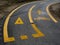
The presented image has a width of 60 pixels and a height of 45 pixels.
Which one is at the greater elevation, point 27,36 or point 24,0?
point 24,0

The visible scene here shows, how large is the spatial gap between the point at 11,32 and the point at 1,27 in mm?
1453

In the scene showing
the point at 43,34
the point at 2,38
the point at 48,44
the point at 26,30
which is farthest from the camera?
the point at 26,30

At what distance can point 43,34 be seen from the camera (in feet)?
39.5

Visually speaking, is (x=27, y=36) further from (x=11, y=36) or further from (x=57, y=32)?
(x=57, y=32)

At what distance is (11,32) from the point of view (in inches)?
485

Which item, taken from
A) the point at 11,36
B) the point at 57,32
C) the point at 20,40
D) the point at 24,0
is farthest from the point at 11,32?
the point at 24,0

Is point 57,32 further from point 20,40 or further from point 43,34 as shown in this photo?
point 20,40

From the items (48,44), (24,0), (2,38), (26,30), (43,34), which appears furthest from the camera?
(24,0)

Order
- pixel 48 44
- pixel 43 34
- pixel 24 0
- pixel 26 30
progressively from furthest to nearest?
pixel 24 0 → pixel 26 30 → pixel 43 34 → pixel 48 44

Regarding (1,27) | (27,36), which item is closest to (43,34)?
(27,36)

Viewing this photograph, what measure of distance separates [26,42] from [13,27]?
3.30 m

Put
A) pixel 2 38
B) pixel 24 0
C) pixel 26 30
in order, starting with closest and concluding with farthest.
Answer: pixel 2 38 < pixel 26 30 < pixel 24 0

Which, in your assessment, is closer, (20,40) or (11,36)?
(20,40)

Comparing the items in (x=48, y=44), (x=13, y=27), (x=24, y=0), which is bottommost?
(x=48, y=44)
